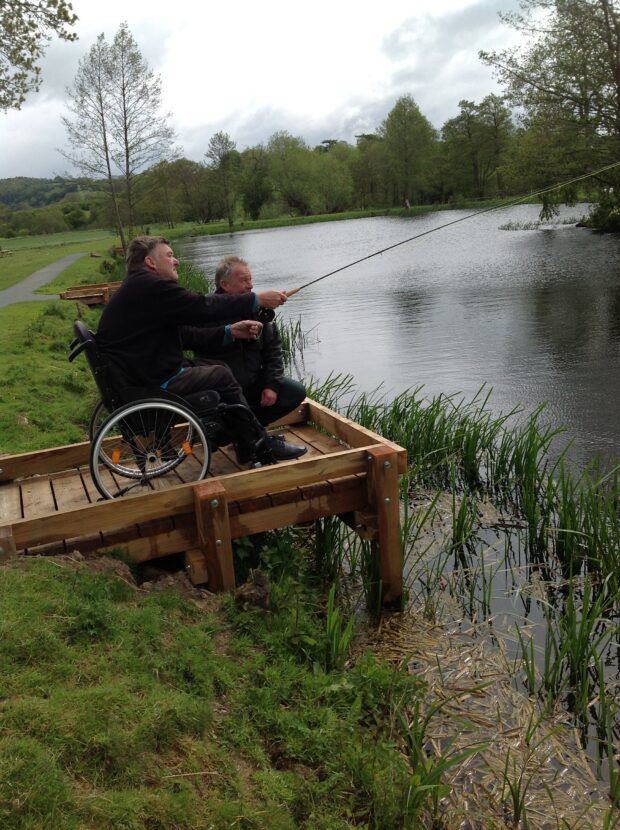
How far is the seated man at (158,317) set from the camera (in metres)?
4.58

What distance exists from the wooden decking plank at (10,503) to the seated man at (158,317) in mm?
1128

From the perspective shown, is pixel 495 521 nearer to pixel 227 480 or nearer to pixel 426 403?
pixel 227 480

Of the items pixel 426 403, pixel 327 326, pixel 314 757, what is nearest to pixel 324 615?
pixel 314 757

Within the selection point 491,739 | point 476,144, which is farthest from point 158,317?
point 476,144

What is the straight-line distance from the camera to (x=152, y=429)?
4.71 m

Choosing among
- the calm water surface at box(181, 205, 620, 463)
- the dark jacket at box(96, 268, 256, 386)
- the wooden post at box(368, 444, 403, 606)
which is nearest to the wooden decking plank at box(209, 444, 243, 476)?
the dark jacket at box(96, 268, 256, 386)

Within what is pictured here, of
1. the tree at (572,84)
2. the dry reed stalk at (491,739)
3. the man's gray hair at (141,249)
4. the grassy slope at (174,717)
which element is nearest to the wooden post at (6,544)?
the grassy slope at (174,717)

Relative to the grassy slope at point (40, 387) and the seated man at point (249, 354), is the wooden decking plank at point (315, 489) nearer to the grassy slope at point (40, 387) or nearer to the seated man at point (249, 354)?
the seated man at point (249, 354)

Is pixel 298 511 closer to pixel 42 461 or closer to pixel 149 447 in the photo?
pixel 149 447

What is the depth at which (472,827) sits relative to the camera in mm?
3340

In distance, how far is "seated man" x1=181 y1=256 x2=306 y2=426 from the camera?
5.43 meters

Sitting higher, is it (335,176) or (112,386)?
(335,176)

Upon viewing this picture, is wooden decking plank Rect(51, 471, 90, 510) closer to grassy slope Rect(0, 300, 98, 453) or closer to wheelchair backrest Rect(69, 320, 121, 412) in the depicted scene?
wheelchair backrest Rect(69, 320, 121, 412)

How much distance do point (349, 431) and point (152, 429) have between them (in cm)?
153
